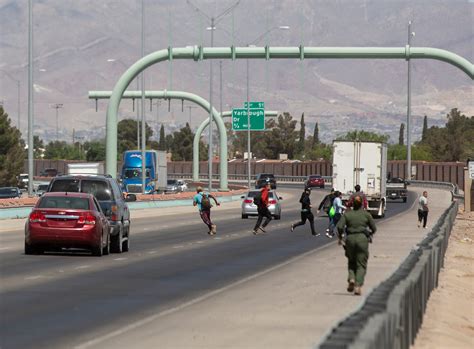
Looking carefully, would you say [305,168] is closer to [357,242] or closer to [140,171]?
[140,171]

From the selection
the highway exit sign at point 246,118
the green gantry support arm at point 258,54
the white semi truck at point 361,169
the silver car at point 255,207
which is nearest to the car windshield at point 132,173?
the highway exit sign at point 246,118

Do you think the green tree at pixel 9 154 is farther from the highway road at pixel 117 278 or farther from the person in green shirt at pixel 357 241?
the person in green shirt at pixel 357 241

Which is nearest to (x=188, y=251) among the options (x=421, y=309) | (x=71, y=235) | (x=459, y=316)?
(x=71, y=235)

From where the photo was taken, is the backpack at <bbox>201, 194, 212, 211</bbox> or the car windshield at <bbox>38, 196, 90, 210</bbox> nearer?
the car windshield at <bbox>38, 196, 90, 210</bbox>

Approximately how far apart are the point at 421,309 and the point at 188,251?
1950 centimetres

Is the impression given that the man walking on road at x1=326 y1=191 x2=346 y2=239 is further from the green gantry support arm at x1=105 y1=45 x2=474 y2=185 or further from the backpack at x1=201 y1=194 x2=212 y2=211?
the green gantry support arm at x1=105 y1=45 x2=474 y2=185

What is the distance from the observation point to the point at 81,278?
25.6 metres

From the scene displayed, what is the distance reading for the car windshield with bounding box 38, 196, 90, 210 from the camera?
31.4m

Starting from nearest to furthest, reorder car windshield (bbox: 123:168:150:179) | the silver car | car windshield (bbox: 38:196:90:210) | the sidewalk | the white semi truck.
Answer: the sidewalk
car windshield (bbox: 38:196:90:210)
the silver car
the white semi truck
car windshield (bbox: 123:168:150:179)

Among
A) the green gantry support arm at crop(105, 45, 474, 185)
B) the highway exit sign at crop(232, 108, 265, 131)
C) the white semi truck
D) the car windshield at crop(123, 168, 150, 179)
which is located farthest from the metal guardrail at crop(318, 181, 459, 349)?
the highway exit sign at crop(232, 108, 265, 131)

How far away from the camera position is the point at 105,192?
3419 cm

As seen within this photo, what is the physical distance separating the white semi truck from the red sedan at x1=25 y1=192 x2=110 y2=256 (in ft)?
118

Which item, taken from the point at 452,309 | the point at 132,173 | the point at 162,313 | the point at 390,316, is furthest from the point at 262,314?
the point at 132,173

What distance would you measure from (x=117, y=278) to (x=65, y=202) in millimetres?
5974
